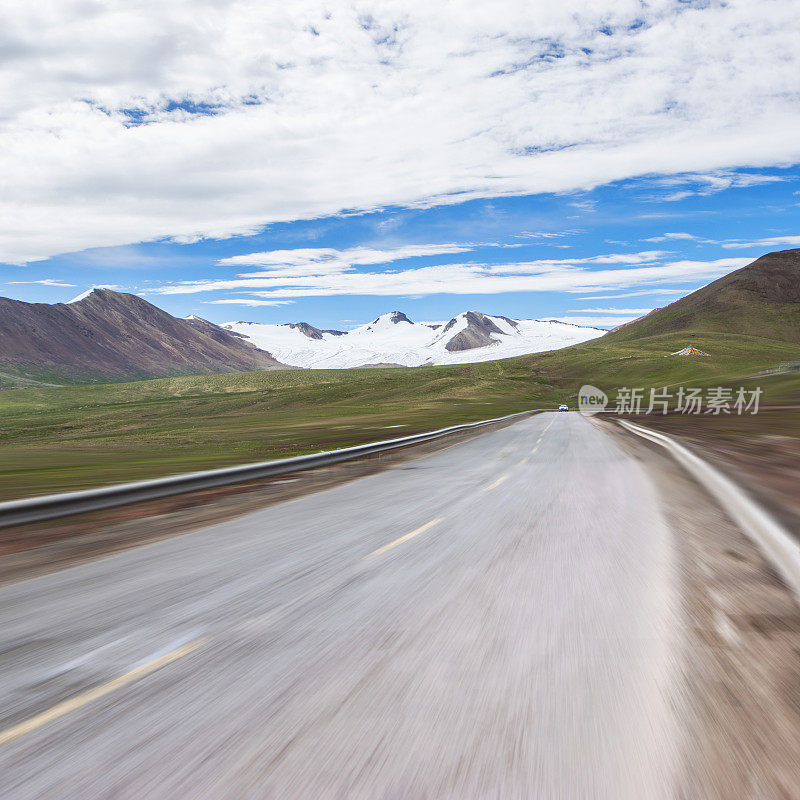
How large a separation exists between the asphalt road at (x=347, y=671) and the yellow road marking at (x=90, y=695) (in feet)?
0.05

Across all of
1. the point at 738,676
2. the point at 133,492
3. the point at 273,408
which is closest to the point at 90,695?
the point at 738,676

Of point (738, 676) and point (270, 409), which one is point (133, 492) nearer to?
point (738, 676)

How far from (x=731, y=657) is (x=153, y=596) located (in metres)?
4.35

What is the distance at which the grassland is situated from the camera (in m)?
19.5

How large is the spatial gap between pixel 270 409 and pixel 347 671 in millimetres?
108146

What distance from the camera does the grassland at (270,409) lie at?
64.0 ft

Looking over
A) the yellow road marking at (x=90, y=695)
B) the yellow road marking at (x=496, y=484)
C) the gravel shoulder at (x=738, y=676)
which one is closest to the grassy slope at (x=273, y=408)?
the yellow road marking at (x=496, y=484)

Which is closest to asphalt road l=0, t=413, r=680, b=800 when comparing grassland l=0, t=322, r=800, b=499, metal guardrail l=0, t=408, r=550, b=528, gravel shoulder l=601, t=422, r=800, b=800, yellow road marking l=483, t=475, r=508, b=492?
gravel shoulder l=601, t=422, r=800, b=800

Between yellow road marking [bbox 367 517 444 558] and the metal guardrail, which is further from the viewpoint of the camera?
the metal guardrail

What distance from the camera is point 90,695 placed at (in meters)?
3.40

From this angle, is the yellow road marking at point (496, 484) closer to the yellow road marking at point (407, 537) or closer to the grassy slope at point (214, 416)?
the yellow road marking at point (407, 537)

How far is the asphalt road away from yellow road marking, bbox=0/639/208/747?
14 mm

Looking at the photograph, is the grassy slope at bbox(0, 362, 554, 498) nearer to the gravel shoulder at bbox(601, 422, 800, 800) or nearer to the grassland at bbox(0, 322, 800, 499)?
the grassland at bbox(0, 322, 800, 499)

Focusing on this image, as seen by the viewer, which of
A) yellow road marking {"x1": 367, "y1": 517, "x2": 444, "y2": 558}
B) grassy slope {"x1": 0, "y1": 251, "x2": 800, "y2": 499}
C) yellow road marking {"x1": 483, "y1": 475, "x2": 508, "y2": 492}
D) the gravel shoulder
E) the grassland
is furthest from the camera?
grassy slope {"x1": 0, "y1": 251, "x2": 800, "y2": 499}
